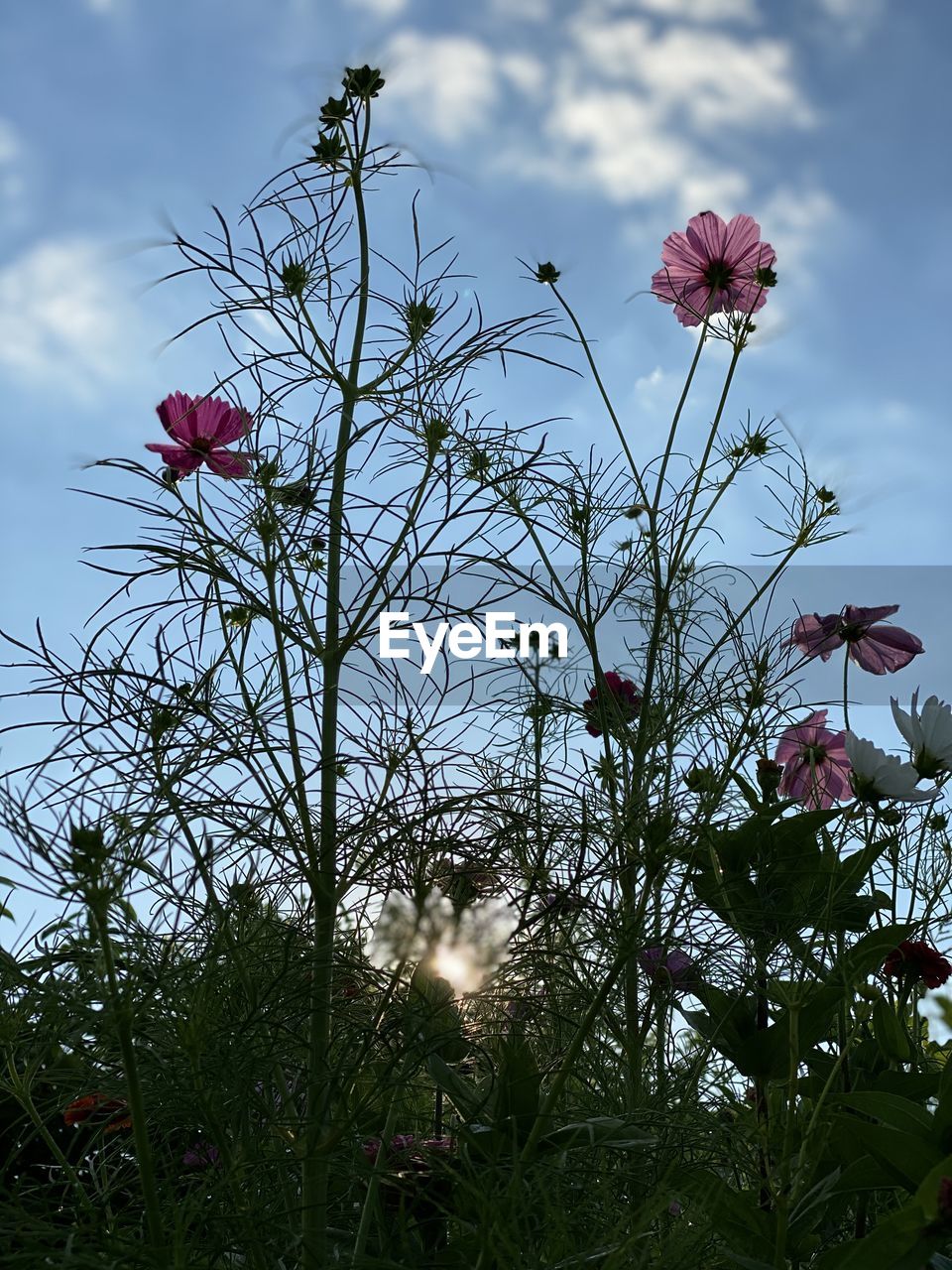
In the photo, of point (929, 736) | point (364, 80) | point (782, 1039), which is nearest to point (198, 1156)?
point (782, 1039)

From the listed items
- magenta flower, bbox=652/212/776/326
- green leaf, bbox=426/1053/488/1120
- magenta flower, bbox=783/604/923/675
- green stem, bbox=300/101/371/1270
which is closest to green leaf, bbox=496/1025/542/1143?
green leaf, bbox=426/1053/488/1120

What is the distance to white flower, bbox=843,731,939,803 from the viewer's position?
3.40ft

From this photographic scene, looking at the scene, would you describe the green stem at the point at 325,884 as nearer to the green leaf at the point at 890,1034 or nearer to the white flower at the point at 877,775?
the white flower at the point at 877,775

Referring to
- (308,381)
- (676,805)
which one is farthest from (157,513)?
(676,805)

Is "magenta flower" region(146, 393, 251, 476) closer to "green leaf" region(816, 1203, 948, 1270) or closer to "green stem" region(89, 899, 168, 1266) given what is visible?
"green stem" region(89, 899, 168, 1266)

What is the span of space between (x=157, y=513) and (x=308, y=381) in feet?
0.66

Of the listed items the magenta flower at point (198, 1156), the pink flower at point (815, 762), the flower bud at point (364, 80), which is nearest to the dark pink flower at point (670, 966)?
the pink flower at point (815, 762)

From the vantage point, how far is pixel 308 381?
1.03 meters

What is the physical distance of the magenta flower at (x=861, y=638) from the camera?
131 cm

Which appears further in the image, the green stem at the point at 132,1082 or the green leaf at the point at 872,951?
the green leaf at the point at 872,951

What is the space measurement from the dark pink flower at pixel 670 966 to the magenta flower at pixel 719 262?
81cm

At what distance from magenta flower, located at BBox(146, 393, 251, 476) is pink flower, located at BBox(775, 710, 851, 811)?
69 cm

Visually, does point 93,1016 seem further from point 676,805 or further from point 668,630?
point 668,630

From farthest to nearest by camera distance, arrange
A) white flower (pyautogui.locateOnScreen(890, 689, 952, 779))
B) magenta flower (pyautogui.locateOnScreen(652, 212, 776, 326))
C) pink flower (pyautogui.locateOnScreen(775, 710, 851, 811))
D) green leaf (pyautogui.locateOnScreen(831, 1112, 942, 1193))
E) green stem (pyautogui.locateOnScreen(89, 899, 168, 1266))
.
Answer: magenta flower (pyautogui.locateOnScreen(652, 212, 776, 326)), pink flower (pyautogui.locateOnScreen(775, 710, 851, 811)), white flower (pyautogui.locateOnScreen(890, 689, 952, 779)), green leaf (pyautogui.locateOnScreen(831, 1112, 942, 1193)), green stem (pyautogui.locateOnScreen(89, 899, 168, 1266))
